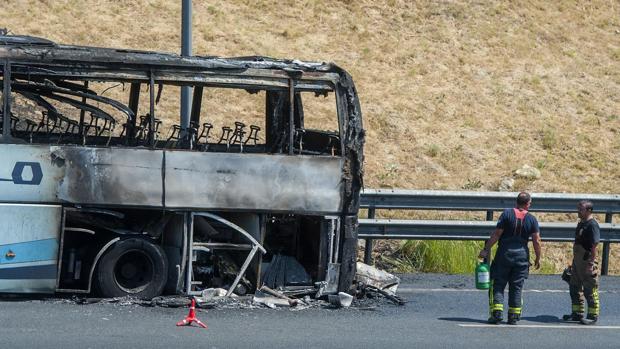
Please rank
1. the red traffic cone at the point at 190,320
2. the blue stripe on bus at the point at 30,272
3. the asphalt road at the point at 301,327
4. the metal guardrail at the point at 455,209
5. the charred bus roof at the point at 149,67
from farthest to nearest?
the metal guardrail at the point at 455,209 → the charred bus roof at the point at 149,67 → the blue stripe on bus at the point at 30,272 → the red traffic cone at the point at 190,320 → the asphalt road at the point at 301,327

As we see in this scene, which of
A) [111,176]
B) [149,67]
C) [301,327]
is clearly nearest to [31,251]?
[111,176]

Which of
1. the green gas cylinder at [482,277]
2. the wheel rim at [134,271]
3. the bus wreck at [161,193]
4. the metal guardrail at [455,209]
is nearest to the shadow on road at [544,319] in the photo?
the green gas cylinder at [482,277]

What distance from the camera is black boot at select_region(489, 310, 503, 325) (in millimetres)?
11508

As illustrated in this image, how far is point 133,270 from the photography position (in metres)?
11.9

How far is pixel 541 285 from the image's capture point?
14688 millimetres

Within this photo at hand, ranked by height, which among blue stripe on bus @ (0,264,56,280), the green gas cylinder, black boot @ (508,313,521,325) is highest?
the green gas cylinder

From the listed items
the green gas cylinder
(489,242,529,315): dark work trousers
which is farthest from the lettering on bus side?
(489,242,529,315): dark work trousers

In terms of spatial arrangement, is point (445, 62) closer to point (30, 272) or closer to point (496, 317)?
point (496, 317)

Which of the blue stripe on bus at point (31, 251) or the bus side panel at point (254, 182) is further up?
the bus side panel at point (254, 182)

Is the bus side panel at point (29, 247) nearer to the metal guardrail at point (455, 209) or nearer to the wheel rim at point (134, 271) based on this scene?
the wheel rim at point (134, 271)

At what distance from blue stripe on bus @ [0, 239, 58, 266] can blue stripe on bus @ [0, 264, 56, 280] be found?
0.25 ft

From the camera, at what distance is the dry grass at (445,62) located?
23.8 m

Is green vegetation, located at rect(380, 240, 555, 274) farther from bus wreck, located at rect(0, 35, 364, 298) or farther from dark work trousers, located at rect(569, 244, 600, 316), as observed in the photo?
dark work trousers, located at rect(569, 244, 600, 316)

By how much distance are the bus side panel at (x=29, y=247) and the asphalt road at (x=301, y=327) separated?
0.78 feet
